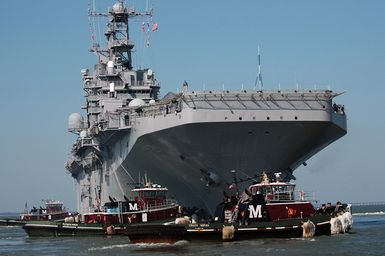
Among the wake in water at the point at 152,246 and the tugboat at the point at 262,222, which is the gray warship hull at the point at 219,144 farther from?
the wake in water at the point at 152,246

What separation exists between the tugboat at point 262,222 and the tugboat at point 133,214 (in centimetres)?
626

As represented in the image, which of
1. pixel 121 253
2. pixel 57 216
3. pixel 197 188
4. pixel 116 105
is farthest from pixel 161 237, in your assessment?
pixel 57 216

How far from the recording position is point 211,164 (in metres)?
40.4

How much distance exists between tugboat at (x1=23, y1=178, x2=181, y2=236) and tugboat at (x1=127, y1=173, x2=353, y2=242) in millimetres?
6257

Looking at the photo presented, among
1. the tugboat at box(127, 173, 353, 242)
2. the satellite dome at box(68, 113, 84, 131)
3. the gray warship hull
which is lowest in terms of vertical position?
the tugboat at box(127, 173, 353, 242)

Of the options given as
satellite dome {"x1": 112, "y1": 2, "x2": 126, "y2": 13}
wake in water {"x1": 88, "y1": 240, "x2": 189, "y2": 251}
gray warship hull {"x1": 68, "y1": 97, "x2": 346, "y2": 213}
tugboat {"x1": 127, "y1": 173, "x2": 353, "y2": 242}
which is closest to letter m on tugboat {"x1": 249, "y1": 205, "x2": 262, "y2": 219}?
tugboat {"x1": 127, "y1": 173, "x2": 353, "y2": 242}

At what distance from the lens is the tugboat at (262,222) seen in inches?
1314

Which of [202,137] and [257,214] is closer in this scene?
[257,214]

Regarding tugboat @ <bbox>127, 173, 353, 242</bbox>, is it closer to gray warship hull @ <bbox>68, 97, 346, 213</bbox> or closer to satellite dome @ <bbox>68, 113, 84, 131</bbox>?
gray warship hull @ <bbox>68, 97, 346, 213</bbox>

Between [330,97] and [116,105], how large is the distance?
20701mm

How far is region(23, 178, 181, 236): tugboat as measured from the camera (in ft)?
136

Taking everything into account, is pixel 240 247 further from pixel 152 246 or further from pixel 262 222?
pixel 152 246

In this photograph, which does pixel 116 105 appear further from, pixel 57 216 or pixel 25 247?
pixel 57 216

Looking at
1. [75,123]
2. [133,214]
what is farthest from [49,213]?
[133,214]
